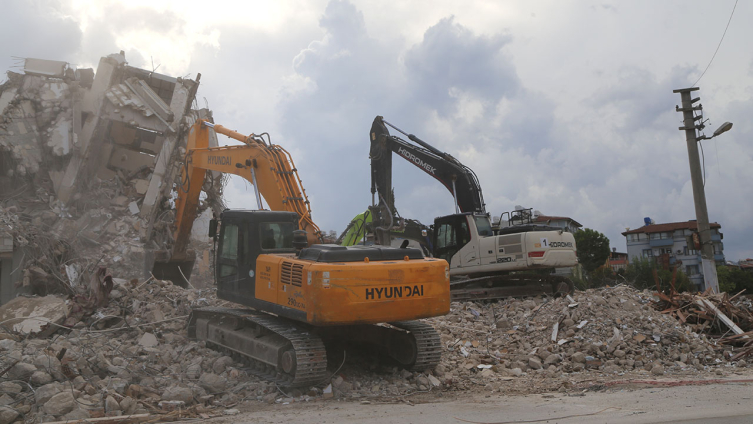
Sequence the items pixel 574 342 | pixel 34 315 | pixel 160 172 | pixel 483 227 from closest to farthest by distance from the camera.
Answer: pixel 574 342 < pixel 34 315 < pixel 483 227 < pixel 160 172

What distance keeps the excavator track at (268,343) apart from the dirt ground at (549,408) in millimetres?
438

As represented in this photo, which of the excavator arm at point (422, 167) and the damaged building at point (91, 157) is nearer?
the excavator arm at point (422, 167)

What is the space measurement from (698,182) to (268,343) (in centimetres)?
1464

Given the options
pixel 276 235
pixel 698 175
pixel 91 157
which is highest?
Answer: pixel 91 157

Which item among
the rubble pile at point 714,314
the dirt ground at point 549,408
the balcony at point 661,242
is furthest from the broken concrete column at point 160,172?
the balcony at point 661,242

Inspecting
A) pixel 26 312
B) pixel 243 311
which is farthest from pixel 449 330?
pixel 26 312

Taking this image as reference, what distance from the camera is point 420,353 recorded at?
786 cm

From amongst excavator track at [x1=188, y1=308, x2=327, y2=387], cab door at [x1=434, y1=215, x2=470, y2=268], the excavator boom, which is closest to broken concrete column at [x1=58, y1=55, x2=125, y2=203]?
the excavator boom

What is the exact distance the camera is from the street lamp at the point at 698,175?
16.9 metres

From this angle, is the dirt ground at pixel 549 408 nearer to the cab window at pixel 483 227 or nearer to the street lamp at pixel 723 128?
the cab window at pixel 483 227

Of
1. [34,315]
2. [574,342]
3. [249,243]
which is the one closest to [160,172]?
[34,315]

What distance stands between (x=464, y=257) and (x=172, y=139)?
9.36 metres

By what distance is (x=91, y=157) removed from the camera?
706 inches

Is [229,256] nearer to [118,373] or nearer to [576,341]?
[118,373]
